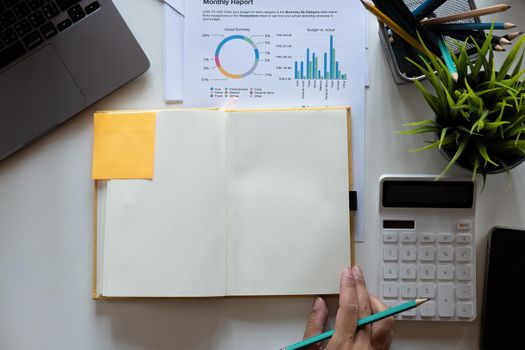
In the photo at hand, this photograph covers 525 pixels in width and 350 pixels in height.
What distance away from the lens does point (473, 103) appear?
46 centimetres

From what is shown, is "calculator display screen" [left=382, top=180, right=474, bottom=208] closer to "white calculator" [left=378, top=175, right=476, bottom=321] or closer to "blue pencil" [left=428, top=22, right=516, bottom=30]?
"white calculator" [left=378, top=175, right=476, bottom=321]

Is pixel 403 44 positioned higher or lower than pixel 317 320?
higher

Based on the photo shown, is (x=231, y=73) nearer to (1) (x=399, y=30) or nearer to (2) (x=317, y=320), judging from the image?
(1) (x=399, y=30)

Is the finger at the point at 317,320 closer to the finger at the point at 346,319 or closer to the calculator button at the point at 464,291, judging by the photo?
the finger at the point at 346,319

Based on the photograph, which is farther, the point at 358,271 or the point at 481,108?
the point at 358,271

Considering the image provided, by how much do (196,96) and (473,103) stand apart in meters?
0.35

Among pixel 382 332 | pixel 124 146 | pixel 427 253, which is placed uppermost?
pixel 124 146

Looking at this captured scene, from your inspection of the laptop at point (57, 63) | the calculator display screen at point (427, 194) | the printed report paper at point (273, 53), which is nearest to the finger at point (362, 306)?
the calculator display screen at point (427, 194)

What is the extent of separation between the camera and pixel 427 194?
566 millimetres

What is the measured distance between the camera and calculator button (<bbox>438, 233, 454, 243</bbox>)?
1.84 feet

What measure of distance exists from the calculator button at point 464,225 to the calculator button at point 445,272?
53 millimetres

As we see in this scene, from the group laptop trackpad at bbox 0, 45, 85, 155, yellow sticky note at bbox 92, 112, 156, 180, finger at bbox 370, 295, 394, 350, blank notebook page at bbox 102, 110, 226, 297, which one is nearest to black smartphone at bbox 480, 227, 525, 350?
finger at bbox 370, 295, 394, 350

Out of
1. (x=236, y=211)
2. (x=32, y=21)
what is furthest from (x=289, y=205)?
(x=32, y=21)

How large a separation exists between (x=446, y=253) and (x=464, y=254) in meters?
0.02
